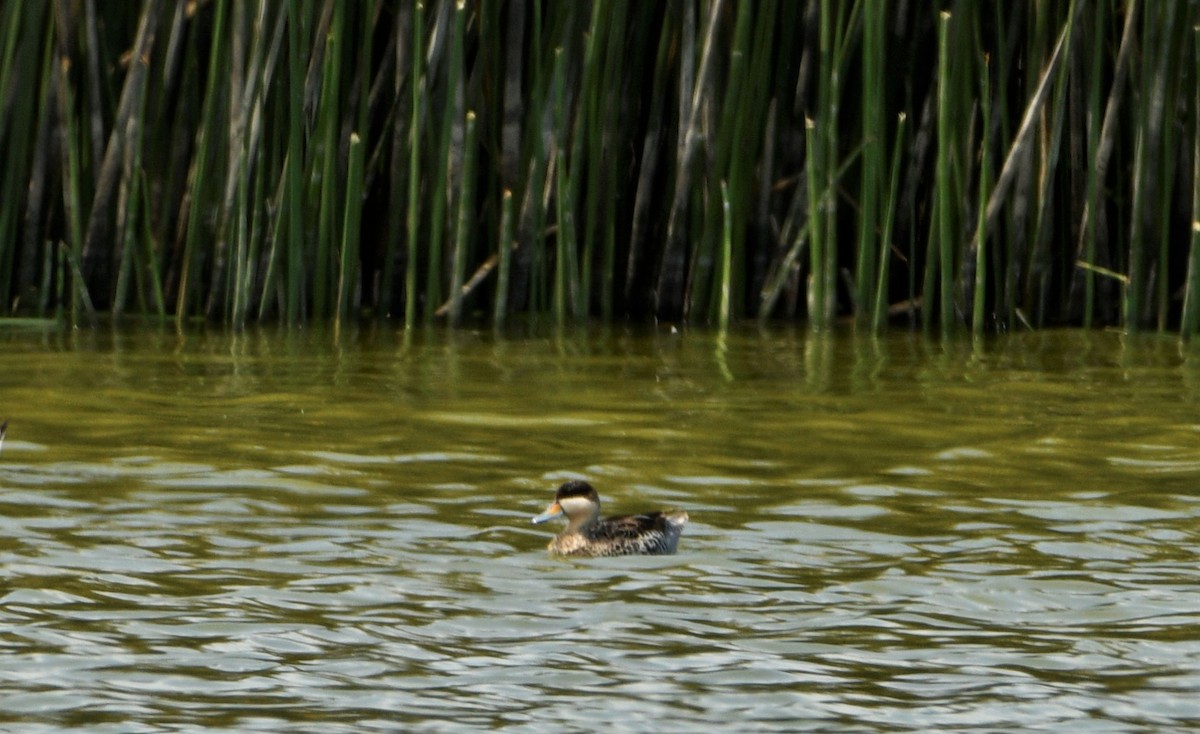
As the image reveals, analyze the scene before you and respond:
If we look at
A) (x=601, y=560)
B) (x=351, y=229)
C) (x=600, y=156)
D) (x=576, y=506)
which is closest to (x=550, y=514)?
(x=576, y=506)

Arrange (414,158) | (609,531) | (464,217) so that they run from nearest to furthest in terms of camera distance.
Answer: (609,531)
(414,158)
(464,217)

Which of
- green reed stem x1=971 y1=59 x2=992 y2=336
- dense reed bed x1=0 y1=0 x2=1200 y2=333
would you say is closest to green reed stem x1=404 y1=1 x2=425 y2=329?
dense reed bed x1=0 y1=0 x2=1200 y2=333

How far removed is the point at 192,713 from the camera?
3.86 metres

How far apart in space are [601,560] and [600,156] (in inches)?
164

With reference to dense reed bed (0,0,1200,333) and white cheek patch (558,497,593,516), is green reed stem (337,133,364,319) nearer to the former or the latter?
dense reed bed (0,0,1200,333)

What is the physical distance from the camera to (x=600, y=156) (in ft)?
30.4

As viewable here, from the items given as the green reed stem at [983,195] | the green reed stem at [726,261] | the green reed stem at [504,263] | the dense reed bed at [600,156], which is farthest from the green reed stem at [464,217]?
the green reed stem at [983,195]

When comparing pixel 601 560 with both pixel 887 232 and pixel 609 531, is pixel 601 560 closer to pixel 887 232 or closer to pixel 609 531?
pixel 609 531

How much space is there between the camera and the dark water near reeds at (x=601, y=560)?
13.2ft

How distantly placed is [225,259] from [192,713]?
5.60m

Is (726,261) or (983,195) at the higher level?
(983,195)

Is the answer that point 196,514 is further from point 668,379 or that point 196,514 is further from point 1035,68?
point 1035,68

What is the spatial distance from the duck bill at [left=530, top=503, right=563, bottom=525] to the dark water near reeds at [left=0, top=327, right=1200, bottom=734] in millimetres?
99

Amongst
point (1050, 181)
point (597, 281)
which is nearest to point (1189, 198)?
point (1050, 181)
